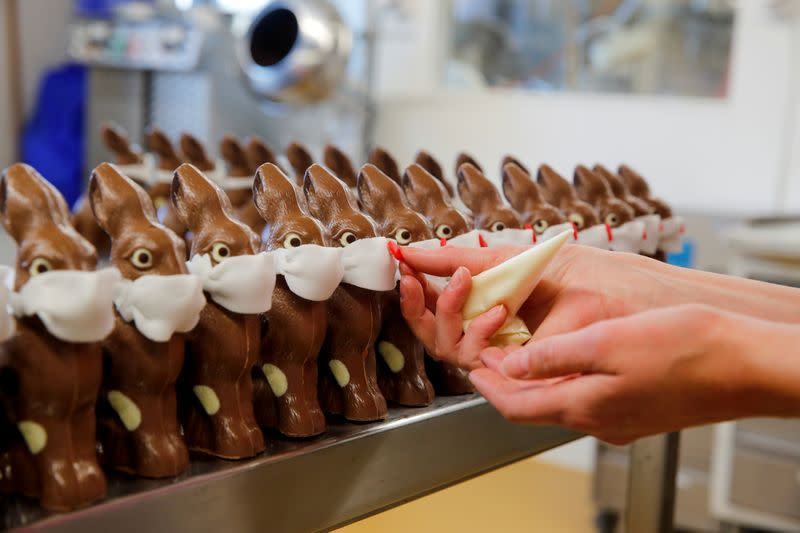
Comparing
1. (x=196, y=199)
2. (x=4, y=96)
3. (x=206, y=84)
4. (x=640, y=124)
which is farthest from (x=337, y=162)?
(x=4, y=96)

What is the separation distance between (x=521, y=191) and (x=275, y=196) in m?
0.38

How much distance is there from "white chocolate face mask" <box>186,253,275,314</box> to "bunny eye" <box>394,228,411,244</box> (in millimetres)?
195

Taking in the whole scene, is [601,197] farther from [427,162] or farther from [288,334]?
[288,334]

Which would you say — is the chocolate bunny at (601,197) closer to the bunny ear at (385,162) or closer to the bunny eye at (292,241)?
the bunny ear at (385,162)

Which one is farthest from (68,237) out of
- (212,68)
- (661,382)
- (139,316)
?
(212,68)

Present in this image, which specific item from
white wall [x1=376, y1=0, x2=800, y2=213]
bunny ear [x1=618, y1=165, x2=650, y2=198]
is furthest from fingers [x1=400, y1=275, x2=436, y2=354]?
white wall [x1=376, y1=0, x2=800, y2=213]

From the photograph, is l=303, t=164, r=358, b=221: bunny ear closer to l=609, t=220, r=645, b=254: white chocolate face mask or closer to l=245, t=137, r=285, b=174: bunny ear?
l=609, t=220, r=645, b=254: white chocolate face mask

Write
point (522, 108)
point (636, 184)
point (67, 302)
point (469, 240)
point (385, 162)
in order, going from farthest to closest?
point (522, 108) → point (636, 184) → point (385, 162) → point (469, 240) → point (67, 302)

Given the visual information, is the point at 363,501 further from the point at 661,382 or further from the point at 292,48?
the point at 292,48

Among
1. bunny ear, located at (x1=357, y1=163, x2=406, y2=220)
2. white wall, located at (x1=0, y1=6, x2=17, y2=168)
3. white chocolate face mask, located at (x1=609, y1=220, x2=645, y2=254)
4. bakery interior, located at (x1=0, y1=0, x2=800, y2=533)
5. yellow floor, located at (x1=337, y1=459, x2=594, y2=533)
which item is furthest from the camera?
white wall, located at (x1=0, y1=6, x2=17, y2=168)

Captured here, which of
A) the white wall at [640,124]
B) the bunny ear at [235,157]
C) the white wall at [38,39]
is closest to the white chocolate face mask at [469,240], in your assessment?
the bunny ear at [235,157]

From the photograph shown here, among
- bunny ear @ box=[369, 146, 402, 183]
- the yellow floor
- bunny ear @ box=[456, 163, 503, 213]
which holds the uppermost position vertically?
bunny ear @ box=[369, 146, 402, 183]

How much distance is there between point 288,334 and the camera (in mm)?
796

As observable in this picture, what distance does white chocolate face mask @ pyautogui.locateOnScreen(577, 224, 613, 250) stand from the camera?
1106mm
